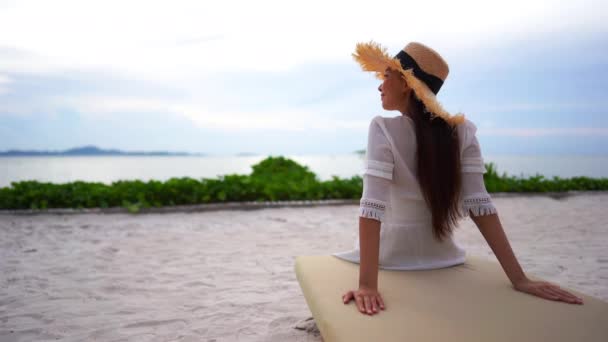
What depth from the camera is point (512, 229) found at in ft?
20.9

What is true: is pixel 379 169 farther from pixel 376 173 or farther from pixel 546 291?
pixel 546 291

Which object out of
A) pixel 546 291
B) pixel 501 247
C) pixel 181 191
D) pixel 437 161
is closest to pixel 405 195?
pixel 437 161

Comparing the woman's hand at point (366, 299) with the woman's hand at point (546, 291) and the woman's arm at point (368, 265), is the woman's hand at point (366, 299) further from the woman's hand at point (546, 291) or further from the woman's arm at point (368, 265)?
the woman's hand at point (546, 291)

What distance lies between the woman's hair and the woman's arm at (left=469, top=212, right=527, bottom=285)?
20 centimetres

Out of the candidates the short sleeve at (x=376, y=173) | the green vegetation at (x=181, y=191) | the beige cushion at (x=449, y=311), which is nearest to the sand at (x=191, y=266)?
the green vegetation at (x=181, y=191)

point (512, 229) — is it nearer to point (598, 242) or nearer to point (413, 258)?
point (598, 242)

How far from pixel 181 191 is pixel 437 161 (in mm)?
6910

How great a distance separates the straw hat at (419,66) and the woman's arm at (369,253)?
0.66m

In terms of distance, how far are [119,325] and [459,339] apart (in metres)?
2.39

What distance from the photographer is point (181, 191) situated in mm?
8180

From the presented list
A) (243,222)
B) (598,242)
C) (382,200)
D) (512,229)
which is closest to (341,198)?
(243,222)

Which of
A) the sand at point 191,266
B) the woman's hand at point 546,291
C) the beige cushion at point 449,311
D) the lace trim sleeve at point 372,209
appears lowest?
the sand at point 191,266

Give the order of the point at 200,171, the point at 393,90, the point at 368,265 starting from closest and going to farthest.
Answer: the point at 368,265 → the point at 393,90 → the point at 200,171

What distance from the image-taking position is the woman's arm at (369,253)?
1985mm
